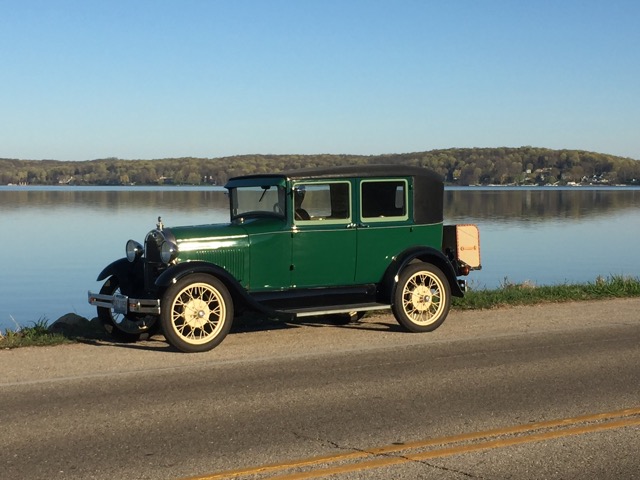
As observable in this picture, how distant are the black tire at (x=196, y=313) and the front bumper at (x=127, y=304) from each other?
0.35ft

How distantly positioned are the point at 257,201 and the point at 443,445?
5376 mm

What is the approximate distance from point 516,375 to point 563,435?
6.30ft

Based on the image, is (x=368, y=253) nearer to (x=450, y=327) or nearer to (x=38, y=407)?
(x=450, y=327)

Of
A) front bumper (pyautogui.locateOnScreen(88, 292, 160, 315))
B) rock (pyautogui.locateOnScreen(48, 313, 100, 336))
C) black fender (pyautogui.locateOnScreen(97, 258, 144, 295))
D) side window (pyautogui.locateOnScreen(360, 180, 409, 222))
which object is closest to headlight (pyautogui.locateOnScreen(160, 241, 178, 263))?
front bumper (pyautogui.locateOnScreen(88, 292, 160, 315))

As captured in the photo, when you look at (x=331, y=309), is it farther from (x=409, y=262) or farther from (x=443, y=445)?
(x=443, y=445)

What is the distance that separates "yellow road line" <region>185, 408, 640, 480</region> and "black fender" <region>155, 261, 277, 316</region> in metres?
3.99

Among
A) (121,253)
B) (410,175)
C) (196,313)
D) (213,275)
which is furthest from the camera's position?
(121,253)

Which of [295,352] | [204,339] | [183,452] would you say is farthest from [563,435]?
[204,339]

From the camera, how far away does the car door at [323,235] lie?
10.4m

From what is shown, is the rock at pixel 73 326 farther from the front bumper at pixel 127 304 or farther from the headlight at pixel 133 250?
the headlight at pixel 133 250

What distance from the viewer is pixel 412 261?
11.1 meters

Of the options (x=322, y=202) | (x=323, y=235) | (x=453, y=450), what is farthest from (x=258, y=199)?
(x=453, y=450)

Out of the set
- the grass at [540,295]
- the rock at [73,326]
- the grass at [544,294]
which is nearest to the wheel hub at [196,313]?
the rock at [73,326]

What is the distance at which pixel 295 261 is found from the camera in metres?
10.3
